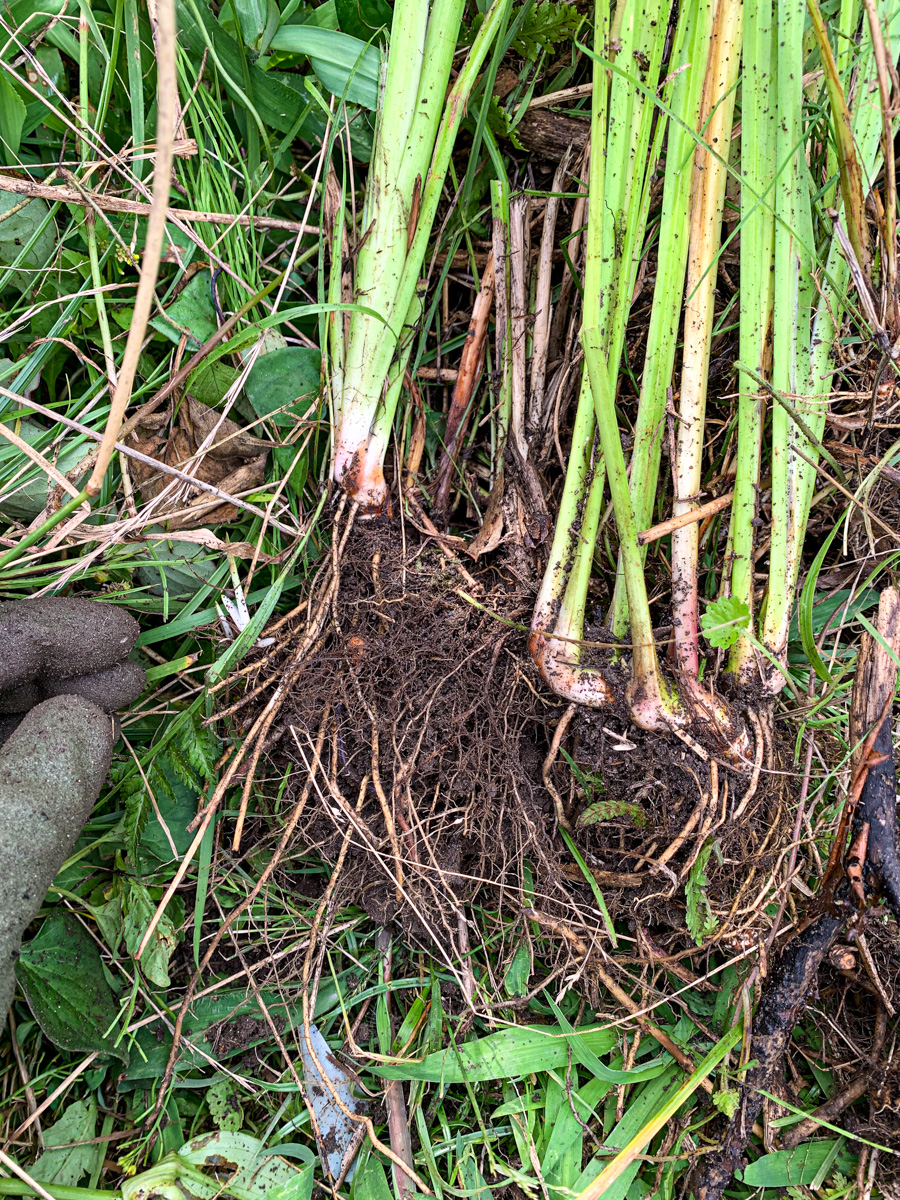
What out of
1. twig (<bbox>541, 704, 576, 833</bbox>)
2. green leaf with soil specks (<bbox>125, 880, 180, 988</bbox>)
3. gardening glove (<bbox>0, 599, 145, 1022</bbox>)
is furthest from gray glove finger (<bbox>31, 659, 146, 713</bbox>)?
twig (<bbox>541, 704, 576, 833</bbox>)

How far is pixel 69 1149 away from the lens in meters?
1.27

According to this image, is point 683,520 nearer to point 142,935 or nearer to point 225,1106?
point 142,935

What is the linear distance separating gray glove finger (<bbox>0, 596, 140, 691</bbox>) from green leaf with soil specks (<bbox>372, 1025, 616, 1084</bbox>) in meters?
0.84

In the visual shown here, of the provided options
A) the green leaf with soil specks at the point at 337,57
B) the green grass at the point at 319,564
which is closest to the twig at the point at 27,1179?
the green grass at the point at 319,564

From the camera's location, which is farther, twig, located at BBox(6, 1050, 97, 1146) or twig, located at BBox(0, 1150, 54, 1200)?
twig, located at BBox(6, 1050, 97, 1146)

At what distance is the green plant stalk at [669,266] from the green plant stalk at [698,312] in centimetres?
3

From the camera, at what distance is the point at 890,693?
1167 millimetres

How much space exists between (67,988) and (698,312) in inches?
59.1

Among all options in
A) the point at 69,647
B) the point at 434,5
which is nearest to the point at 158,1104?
the point at 69,647

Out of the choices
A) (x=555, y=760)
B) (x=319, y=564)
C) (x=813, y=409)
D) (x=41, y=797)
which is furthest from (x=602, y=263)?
(x=41, y=797)

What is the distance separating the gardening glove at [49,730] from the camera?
3.69ft

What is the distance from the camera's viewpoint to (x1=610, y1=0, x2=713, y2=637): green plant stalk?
1088mm

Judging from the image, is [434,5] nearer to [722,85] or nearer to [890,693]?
[722,85]

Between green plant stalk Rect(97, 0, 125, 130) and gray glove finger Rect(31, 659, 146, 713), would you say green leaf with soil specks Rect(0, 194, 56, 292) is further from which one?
gray glove finger Rect(31, 659, 146, 713)
